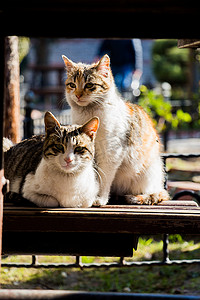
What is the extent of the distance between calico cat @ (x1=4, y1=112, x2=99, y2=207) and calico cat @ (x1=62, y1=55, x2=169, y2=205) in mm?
217

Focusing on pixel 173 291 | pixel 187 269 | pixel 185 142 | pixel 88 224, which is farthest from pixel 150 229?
pixel 185 142

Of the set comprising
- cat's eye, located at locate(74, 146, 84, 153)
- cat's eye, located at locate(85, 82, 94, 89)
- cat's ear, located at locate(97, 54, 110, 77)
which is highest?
cat's ear, located at locate(97, 54, 110, 77)

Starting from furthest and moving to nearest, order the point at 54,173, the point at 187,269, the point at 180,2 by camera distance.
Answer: the point at 187,269
the point at 54,173
the point at 180,2

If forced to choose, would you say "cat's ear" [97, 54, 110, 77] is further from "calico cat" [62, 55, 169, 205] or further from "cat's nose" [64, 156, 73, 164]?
"cat's nose" [64, 156, 73, 164]

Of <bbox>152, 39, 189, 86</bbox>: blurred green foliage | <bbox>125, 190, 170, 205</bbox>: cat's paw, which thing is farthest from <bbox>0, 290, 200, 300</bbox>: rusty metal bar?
<bbox>152, 39, 189, 86</bbox>: blurred green foliage

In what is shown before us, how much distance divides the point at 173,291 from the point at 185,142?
684 cm

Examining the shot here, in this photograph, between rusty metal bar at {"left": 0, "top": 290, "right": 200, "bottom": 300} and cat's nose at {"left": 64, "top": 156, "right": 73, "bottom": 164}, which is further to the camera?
cat's nose at {"left": 64, "top": 156, "right": 73, "bottom": 164}

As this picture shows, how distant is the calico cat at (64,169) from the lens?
247 centimetres

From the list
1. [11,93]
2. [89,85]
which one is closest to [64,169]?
[89,85]

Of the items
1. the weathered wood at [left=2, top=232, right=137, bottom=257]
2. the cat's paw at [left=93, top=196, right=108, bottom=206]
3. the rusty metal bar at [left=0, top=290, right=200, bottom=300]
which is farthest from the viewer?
the cat's paw at [left=93, top=196, right=108, bottom=206]

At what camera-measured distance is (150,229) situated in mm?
2334

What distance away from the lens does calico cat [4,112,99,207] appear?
8.11 feet

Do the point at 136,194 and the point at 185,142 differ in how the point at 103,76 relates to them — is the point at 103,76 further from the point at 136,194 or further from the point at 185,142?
the point at 185,142

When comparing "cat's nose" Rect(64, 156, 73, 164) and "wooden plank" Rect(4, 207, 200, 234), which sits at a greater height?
"cat's nose" Rect(64, 156, 73, 164)
